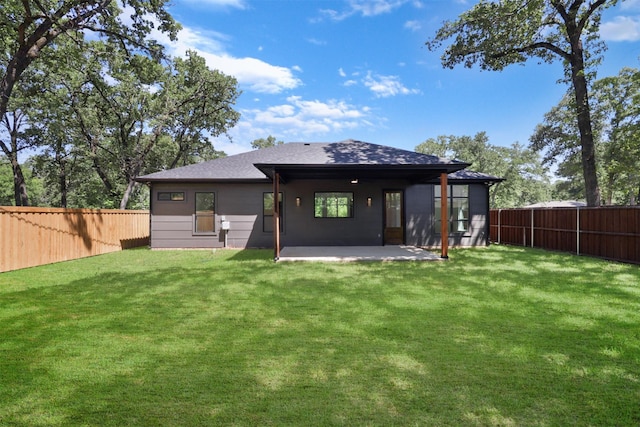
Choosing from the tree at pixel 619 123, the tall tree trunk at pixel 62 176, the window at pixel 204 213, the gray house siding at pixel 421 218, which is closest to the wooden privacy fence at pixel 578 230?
the gray house siding at pixel 421 218

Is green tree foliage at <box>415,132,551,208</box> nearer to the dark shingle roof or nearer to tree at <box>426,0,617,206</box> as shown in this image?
tree at <box>426,0,617,206</box>

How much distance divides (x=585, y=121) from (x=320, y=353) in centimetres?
1368

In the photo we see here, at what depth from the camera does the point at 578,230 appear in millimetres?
9344

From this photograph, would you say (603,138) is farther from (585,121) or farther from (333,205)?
(333,205)

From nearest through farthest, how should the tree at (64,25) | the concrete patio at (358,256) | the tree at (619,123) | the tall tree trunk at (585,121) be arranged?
1. the concrete patio at (358,256)
2. the tree at (64,25)
3. the tall tree trunk at (585,121)
4. the tree at (619,123)

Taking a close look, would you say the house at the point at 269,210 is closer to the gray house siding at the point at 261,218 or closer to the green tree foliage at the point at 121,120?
the gray house siding at the point at 261,218

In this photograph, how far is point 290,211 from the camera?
1089 cm

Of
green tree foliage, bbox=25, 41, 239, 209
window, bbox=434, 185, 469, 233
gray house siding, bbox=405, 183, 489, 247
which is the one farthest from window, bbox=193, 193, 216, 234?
window, bbox=434, 185, 469, 233

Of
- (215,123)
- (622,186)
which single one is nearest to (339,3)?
(215,123)

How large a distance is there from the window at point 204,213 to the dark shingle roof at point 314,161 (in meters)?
0.78

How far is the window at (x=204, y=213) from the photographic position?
11.0 meters

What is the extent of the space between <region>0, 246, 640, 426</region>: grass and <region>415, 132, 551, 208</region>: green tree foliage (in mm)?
30349

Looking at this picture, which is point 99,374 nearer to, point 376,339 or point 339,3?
point 376,339

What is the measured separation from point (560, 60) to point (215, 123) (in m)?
18.7
